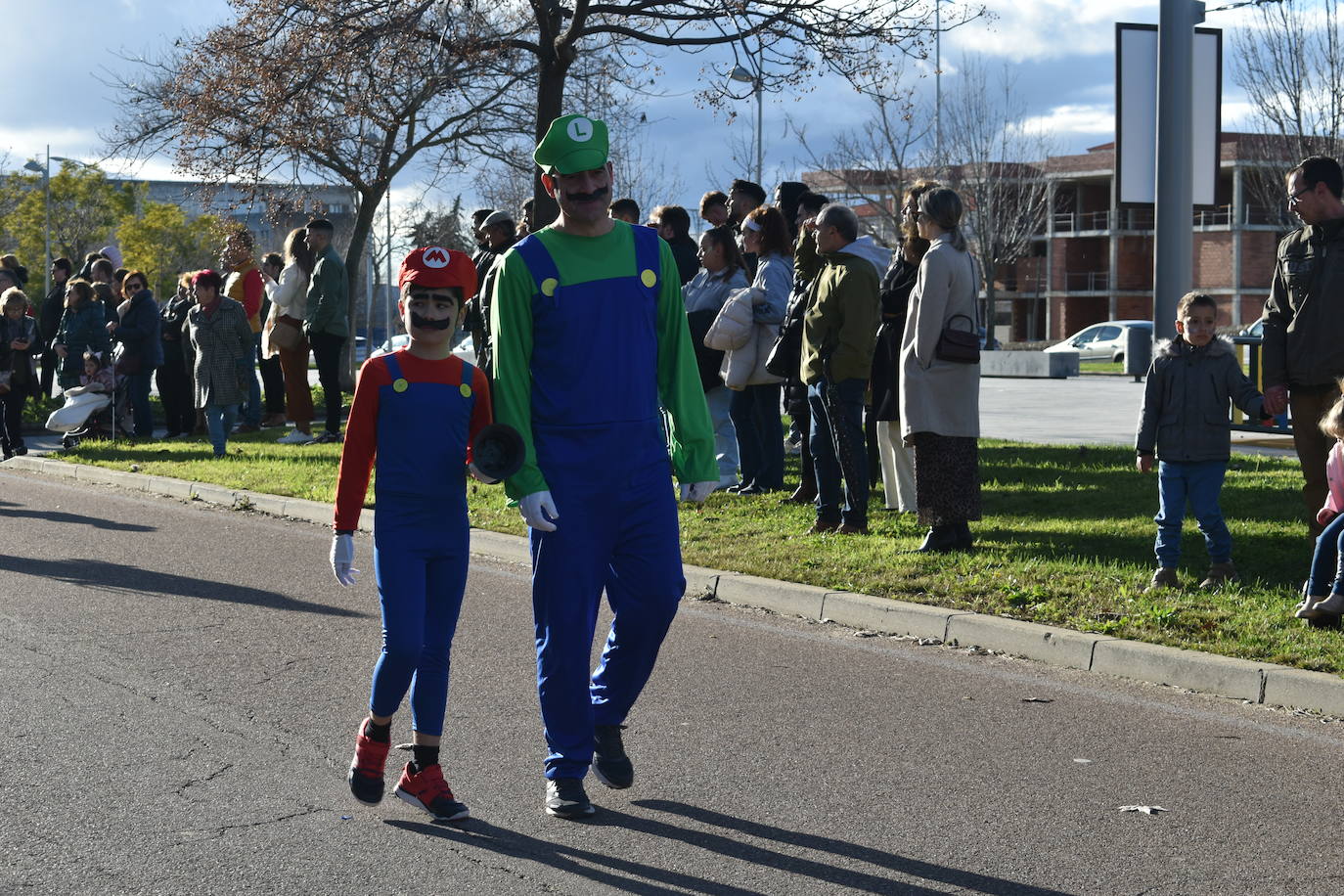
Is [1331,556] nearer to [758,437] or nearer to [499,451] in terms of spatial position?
[499,451]

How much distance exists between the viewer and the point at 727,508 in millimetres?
11102

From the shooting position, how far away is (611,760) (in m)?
5.02

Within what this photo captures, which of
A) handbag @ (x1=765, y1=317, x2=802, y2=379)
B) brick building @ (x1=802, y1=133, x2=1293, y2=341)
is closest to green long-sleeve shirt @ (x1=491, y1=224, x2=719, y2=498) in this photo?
handbag @ (x1=765, y1=317, x2=802, y2=379)

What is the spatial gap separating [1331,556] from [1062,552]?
2075mm

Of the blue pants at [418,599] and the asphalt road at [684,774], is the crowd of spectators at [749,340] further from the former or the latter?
the blue pants at [418,599]

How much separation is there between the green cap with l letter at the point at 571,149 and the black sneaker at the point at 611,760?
5.67ft

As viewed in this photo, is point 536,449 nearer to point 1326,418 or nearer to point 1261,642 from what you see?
point 1261,642

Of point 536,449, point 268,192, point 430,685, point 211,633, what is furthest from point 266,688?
point 268,192

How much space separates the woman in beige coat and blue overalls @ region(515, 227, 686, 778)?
4.16m

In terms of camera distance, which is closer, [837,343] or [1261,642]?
[1261,642]

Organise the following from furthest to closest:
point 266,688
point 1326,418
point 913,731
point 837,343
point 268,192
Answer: point 268,192 → point 837,343 → point 1326,418 → point 266,688 → point 913,731

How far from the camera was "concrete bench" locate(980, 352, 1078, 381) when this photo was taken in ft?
125

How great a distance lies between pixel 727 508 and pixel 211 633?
441 centimetres

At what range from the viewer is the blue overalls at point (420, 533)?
15.5 ft
